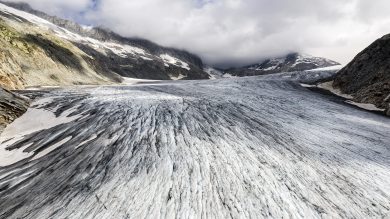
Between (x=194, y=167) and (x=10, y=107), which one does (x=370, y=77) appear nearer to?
(x=194, y=167)

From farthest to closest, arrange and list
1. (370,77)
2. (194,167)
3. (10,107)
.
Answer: (370,77), (10,107), (194,167)

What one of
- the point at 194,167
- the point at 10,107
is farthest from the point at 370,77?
the point at 10,107

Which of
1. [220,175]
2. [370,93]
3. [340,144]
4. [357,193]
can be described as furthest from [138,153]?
[370,93]

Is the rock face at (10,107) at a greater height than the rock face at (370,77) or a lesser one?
lesser

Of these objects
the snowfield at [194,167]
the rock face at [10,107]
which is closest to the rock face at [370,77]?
the snowfield at [194,167]

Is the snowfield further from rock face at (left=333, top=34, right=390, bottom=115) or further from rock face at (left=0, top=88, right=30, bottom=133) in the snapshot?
rock face at (left=333, top=34, right=390, bottom=115)

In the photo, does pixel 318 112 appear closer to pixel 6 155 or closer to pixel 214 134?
pixel 214 134

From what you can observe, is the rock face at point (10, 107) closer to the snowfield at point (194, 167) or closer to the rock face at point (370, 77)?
the snowfield at point (194, 167)
